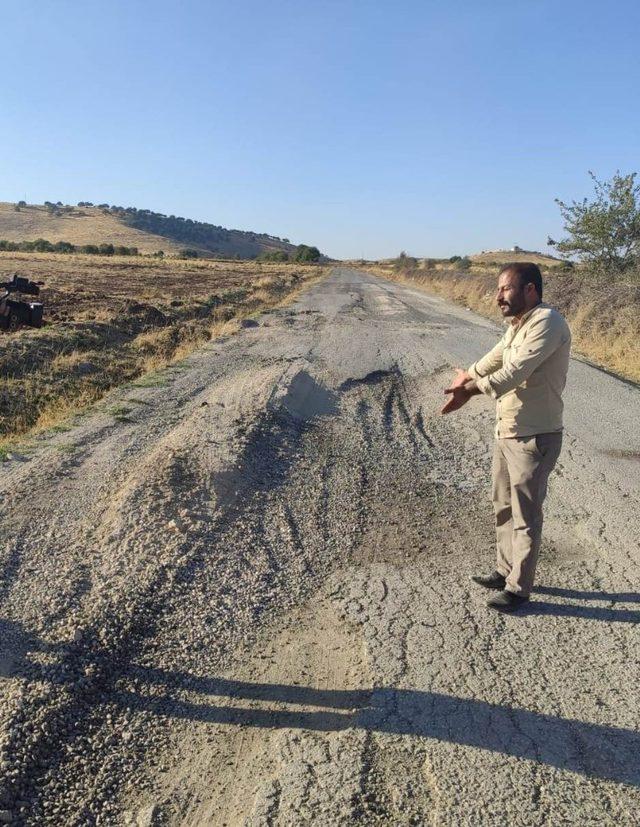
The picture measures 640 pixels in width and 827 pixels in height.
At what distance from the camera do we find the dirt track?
2.53 m

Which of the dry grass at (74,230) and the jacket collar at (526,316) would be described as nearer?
the jacket collar at (526,316)

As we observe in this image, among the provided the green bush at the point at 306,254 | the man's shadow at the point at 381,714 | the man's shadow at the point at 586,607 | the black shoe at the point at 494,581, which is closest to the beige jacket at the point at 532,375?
the black shoe at the point at 494,581

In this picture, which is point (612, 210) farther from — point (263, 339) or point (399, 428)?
point (399, 428)

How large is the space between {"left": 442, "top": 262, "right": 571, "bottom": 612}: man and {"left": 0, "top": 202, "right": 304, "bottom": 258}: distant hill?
9474 cm

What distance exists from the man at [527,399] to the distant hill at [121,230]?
9474 centimetres

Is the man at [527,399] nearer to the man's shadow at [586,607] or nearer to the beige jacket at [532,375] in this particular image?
the beige jacket at [532,375]

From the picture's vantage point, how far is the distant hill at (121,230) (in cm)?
10081

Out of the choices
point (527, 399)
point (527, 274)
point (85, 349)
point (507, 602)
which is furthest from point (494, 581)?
point (85, 349)

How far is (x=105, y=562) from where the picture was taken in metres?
4.18

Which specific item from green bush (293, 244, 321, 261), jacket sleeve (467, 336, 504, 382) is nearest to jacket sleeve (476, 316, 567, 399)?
jacket sleeve (467, 336, 504, 382)

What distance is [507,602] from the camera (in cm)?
379

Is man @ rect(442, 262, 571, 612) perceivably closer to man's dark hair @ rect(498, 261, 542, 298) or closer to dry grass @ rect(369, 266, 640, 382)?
man's dark hair @ rect(498, 261, 542, 298)

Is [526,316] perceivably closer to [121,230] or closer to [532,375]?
[532,375]

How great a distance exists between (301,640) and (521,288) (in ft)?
7.85
